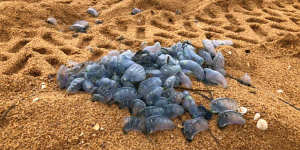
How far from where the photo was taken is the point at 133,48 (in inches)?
83.9

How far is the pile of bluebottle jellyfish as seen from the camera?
4.22 feet

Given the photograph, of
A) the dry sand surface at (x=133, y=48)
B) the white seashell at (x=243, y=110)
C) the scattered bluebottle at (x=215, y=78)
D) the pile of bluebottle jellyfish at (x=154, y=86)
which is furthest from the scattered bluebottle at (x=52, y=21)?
the white seashell at (x=243, y=110)

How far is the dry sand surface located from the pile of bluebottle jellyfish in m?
0.05

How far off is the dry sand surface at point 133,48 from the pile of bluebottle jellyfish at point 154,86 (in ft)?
0.17

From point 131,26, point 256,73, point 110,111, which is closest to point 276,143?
point 256,73

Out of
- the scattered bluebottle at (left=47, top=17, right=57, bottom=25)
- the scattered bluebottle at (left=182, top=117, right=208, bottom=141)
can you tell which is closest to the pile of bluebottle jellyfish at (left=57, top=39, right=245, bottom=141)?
the scattered bluebottle at (left=182, top=117, right=208, bottom=141)

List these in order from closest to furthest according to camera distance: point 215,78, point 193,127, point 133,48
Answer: point 193,127 → point 215,78 → point 133,48

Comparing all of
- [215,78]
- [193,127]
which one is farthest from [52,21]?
[193,127]

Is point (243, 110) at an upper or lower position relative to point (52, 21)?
lower

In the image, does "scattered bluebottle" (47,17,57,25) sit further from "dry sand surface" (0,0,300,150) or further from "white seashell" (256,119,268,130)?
"white seashell" (256,119,268,130)

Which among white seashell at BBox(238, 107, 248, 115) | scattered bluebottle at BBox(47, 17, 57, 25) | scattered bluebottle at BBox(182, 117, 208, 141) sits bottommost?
scattered bluebottle at BBox(182, 117, 208, 141)

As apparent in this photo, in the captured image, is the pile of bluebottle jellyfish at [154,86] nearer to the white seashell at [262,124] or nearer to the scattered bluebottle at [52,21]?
the white seashell at [262,124]

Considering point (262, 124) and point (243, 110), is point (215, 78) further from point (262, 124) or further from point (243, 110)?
point (262, 124)

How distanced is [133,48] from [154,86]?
2.70 feet
